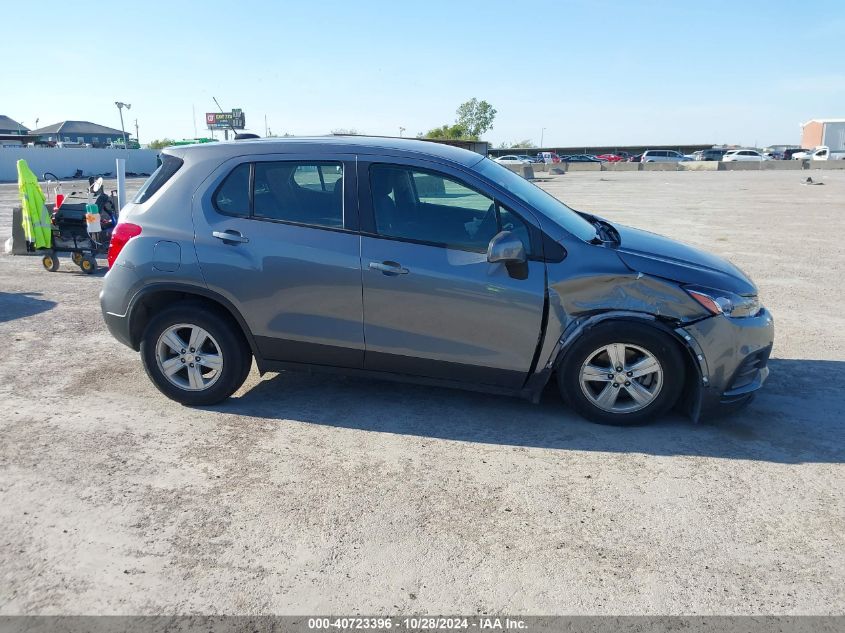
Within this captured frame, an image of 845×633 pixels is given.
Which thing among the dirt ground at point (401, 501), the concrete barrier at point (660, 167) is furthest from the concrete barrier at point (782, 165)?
the dirt ground at point (401, 501)

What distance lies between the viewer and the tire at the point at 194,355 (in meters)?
4.75

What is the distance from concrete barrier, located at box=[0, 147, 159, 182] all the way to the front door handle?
44498 millimetres

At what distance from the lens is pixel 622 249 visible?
4.50 m

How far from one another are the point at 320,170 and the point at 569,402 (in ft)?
7.74

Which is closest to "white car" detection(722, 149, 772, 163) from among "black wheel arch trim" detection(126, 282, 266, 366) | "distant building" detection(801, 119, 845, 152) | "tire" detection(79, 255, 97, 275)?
"distant building" detection(801, 119, 845, 152)

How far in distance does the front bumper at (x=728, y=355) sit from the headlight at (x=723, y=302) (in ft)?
0.15

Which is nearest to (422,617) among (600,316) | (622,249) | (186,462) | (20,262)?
(186,462)

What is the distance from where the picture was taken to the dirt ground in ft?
9.66

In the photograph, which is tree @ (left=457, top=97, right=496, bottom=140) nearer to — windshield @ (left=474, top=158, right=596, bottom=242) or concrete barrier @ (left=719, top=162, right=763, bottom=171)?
concrete barrier @ (left=719, top=162, right=763, bottom=171)

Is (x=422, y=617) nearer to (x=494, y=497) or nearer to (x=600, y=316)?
(x=494, y=497)

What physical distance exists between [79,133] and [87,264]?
A: 4144 inches

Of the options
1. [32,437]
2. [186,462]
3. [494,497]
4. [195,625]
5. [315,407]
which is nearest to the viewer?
[195,625]

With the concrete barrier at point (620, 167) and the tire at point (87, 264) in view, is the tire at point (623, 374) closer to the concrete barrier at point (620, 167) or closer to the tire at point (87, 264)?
the tire at point (87, 264)

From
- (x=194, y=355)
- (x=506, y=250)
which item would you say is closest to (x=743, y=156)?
(x=506, y=250)
